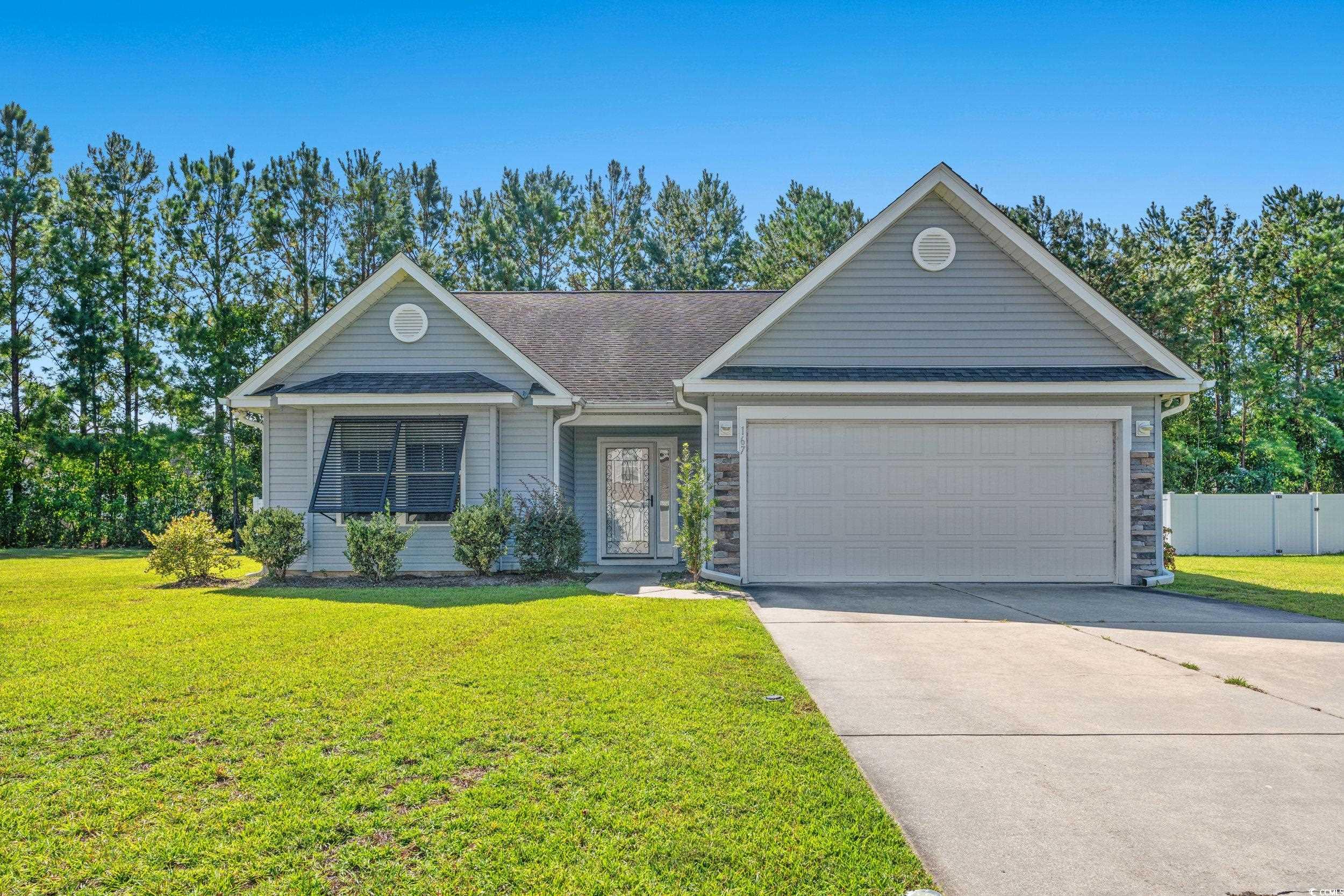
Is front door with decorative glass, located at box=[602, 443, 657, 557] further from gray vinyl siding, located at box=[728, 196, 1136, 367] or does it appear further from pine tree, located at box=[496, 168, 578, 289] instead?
pine tree, located at box=[496, 168, 578, 289]

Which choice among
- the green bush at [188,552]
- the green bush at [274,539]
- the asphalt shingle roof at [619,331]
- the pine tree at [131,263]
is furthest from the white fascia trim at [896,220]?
the pine tree at [131,263]

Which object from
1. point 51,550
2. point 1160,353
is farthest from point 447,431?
point 51,550

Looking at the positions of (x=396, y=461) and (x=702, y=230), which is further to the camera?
(x=702, y=230)

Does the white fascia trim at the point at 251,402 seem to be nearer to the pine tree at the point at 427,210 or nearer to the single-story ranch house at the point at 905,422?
the single-story ranch house at the point at 905,422

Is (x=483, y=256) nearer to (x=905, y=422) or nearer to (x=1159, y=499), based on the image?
(x=905, y=422)

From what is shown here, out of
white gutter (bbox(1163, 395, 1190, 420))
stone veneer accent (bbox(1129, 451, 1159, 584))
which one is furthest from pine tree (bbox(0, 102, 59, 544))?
white gutter (bbox(1163, 395, 1190, 420))

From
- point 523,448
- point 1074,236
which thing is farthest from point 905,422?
point 1074,236

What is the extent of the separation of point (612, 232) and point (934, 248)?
2403 cm

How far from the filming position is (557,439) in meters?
12.4

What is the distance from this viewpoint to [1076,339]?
11.1 metres

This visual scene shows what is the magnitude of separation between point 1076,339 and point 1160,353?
1054mm

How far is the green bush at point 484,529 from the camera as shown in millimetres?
11125

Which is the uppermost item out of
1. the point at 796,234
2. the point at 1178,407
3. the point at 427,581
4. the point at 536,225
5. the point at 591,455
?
the point at 536,225

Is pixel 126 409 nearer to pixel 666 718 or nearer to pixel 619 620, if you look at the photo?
pixel 619 620
